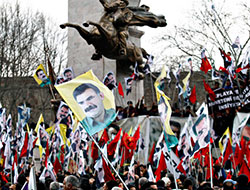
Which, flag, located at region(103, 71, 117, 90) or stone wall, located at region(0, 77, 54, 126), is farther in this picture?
stone wall, located at region(0, 77, 54, 126)

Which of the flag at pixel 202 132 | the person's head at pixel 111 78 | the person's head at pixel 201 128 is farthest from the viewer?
the person's head at pixel 111 78

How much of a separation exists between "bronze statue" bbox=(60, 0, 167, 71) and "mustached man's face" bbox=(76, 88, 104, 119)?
30.3ft

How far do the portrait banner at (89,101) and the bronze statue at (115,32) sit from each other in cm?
918

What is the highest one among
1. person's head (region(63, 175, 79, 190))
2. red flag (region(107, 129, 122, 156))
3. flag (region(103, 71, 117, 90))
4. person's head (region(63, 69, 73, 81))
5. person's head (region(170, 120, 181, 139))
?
person's head (region(63, 69, 73, 81))

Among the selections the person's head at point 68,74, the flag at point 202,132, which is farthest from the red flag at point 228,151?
the person's head at point 68,74

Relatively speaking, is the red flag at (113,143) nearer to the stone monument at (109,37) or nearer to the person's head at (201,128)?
the person's head at (201,128)

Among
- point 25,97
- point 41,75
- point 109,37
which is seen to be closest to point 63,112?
point 41,75

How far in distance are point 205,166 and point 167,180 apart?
11.2 ft

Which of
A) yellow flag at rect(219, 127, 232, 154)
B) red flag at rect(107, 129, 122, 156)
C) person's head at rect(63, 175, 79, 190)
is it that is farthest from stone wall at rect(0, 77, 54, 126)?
person's head at rect(63, 175, 79, 190)

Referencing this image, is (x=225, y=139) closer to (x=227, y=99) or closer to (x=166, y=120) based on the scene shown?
(x=166, y=120)

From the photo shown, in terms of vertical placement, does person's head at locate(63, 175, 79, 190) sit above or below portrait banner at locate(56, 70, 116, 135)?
below

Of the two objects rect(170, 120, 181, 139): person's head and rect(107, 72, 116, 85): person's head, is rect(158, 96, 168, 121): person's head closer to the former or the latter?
rect(170, 120, 181, 139): person's head

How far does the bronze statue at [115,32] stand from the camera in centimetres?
1744

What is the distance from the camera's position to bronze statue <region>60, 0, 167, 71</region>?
17.4 meters
